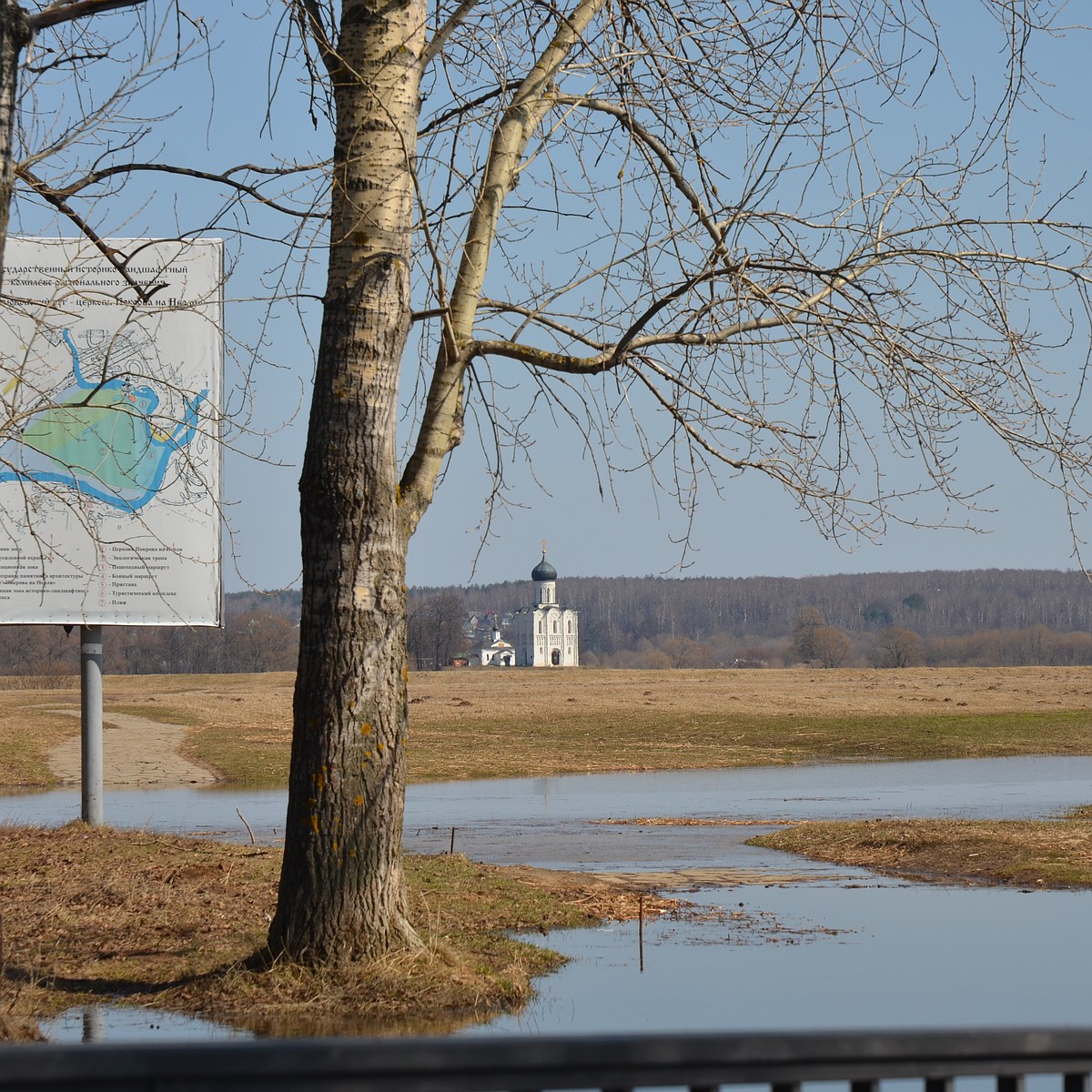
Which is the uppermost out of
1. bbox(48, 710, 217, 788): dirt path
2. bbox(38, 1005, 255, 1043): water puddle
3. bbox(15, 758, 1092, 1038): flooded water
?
bbox(38, 1005, 255, 1043): water puddle

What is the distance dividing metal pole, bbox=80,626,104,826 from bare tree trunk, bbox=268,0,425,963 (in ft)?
23.2

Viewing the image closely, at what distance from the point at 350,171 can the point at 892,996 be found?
521 cm

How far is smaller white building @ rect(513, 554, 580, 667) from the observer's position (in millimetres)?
173000

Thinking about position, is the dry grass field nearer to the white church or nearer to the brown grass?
the brown grass

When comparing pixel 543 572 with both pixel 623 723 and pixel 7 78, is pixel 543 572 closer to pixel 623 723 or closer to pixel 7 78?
pixel 623 723

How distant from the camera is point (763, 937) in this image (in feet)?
31.7

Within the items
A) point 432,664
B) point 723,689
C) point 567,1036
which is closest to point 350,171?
point 567,1036

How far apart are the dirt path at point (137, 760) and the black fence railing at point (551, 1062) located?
25.2 m

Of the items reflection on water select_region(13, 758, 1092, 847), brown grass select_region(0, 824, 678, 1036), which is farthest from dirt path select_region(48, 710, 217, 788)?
brown grass select_region(0, 824, 678, 1036)

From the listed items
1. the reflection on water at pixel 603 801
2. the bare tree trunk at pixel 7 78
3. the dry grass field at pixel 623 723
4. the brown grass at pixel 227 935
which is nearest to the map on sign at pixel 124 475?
the brown grass at pixel 227 935

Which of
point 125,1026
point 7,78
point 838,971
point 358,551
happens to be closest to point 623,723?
point 838,971

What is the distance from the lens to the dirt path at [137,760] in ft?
90.1

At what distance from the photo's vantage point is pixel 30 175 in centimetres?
912

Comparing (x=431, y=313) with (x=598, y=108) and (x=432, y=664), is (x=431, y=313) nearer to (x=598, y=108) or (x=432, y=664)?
(x=598, y=108)
